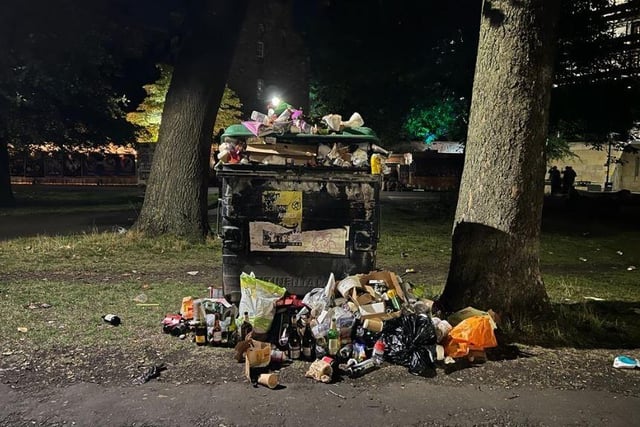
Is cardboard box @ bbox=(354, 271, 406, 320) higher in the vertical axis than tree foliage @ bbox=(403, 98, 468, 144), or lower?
lower

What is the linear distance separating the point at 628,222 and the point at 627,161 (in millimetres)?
22208

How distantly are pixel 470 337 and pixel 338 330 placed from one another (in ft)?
3.35

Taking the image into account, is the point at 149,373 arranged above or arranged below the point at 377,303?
below

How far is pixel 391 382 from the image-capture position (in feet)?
12.7

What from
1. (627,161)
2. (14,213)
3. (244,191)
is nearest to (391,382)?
(244,191)

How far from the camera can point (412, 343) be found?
13.5 ft

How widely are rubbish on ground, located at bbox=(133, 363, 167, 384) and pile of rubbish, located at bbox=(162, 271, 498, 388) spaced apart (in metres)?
0.51

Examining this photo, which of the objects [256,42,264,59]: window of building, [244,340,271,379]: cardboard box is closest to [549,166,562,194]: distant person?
[244,340,271,379]: cardboard box

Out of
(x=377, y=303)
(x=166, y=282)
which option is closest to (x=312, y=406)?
(x=377, y=303)

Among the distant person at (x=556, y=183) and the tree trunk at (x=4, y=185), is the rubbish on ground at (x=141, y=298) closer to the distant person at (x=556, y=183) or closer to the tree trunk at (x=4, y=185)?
the tree trunk at (x=4, y=185)

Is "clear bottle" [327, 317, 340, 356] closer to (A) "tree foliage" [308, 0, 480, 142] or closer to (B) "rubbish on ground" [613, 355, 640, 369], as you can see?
(B) "rubbish on ground" [613, 355, 640, 369]

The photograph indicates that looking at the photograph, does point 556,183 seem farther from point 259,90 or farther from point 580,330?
point 259,90

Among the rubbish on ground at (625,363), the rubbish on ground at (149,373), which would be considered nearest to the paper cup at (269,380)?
the rubbish on ground at (149,373)

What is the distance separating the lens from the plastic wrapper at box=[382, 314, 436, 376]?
4023mm
